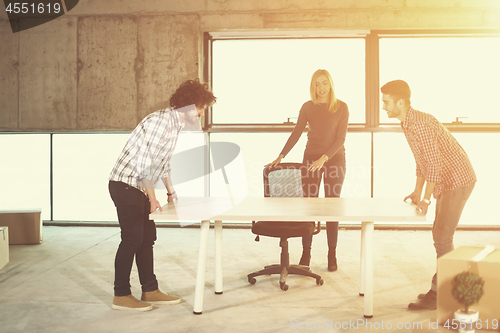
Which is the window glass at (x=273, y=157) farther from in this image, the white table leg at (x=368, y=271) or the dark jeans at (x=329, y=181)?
the white table leg at (x=368, y=271)

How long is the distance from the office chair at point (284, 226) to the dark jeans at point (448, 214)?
0.93 meters

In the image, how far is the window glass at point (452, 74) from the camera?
5770 millimetres

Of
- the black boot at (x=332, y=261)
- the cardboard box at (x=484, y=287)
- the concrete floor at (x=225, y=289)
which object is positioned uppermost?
the cardboard box at (x=484, y=287)

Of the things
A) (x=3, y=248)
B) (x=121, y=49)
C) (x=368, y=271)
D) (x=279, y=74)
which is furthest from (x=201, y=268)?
(x=121, y=49)

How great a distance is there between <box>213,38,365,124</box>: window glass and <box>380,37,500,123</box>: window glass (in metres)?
0.42

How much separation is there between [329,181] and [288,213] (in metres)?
1.23

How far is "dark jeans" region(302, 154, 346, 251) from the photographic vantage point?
383 cm

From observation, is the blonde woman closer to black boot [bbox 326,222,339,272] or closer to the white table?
black boot [bbox 326,222,339,272]

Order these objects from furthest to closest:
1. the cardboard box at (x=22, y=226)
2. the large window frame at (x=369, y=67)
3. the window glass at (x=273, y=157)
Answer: the window glass at (x=273, y=157), the large window frame at (x=369, y=67), the cardboard box at (x=22, y=226)

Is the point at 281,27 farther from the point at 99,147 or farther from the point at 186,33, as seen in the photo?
the point at 99,147

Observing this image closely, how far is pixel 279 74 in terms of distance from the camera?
593cm

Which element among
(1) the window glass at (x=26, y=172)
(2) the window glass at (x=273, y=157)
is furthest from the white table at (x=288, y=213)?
(1) the window glass at (x=26, y=172)

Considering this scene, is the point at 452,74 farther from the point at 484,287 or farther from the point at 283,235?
the point at 484,287

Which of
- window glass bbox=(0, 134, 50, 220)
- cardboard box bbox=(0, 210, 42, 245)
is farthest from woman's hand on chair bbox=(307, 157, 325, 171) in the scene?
window glass bbox=(0, 134, 50, 220)
